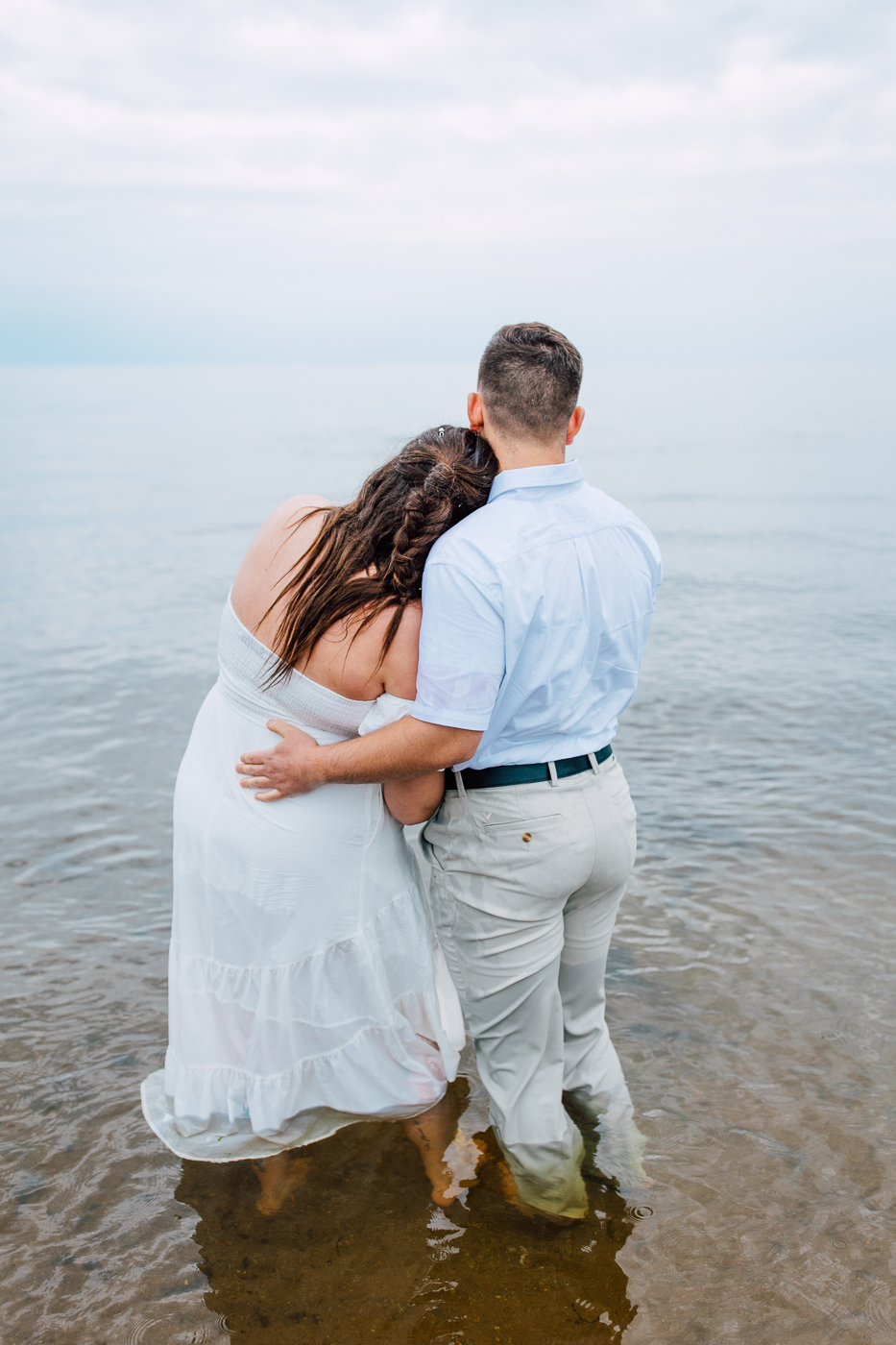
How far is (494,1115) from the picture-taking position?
2.91 metres

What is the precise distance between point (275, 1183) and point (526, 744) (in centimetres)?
175

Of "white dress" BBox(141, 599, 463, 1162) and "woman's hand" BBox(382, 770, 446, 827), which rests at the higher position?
"woman's hand" BBox(382, 770, 446, 827)

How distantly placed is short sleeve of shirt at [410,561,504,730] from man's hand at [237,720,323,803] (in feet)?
1.27

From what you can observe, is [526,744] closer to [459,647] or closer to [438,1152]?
[459,647]

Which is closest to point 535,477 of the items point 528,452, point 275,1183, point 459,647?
point 528,452

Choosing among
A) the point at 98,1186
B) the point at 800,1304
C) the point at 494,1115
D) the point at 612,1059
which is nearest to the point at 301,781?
the point at 494,1115

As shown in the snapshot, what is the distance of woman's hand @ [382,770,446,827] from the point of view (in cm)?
264

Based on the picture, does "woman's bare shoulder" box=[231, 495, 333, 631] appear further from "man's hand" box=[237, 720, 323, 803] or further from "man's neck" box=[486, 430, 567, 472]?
"man's neck" box=[486, 430, 567, 472]

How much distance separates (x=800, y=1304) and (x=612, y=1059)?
82 cm

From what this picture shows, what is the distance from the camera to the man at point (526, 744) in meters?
2.38

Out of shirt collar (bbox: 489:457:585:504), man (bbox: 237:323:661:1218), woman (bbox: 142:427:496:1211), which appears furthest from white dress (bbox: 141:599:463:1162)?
shirt collar (bbox: 489:457:585:504)

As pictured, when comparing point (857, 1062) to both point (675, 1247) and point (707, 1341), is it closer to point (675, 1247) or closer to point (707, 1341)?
point (675, 1247)

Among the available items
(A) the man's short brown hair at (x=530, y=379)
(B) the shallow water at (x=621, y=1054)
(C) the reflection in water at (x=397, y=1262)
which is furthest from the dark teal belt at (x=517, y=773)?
(C) the reflection in water at (x=397, y=1262)

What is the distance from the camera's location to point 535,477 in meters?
2.50
